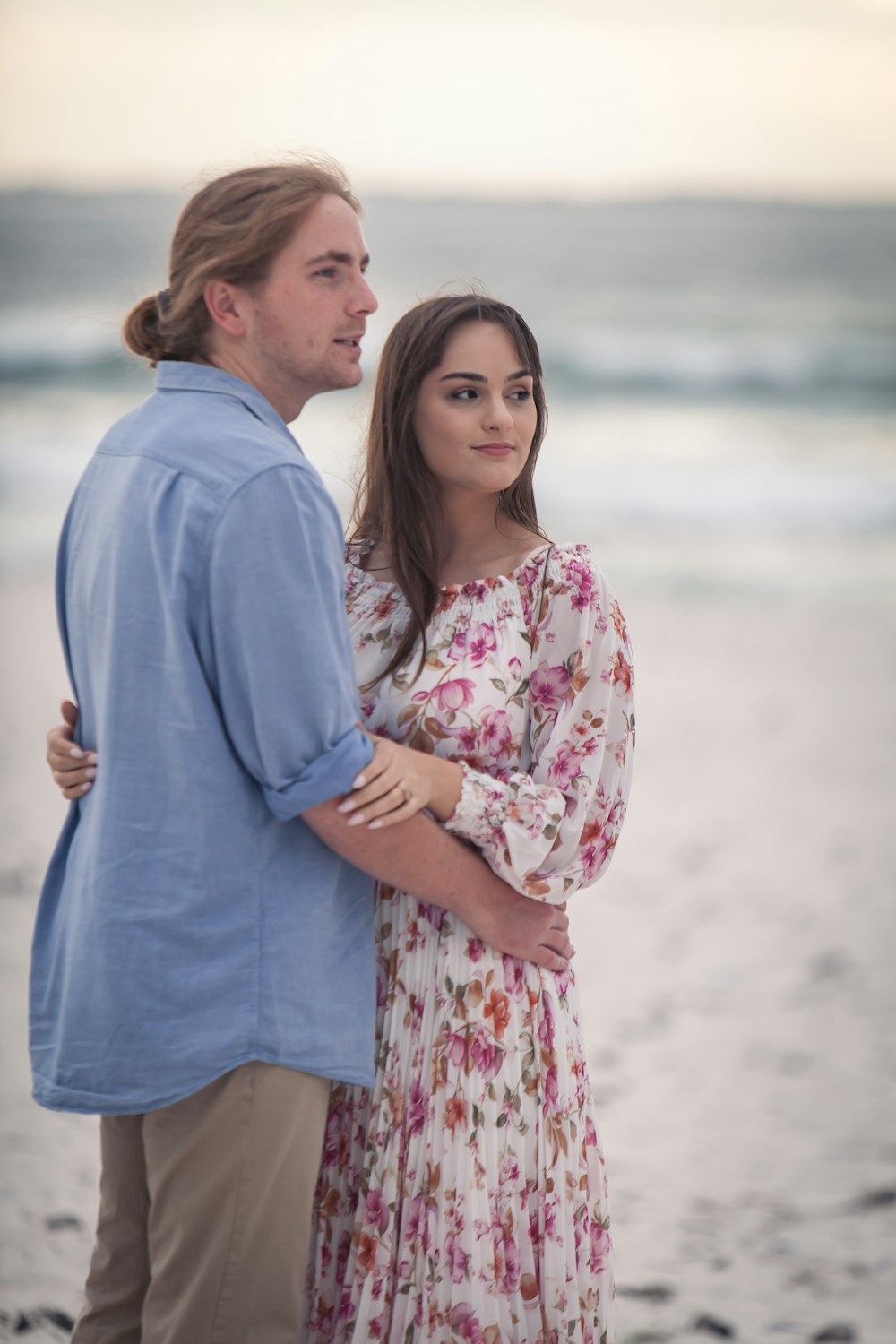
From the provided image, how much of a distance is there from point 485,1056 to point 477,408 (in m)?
0.98

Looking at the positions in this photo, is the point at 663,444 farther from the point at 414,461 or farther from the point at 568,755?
the point at 568,755

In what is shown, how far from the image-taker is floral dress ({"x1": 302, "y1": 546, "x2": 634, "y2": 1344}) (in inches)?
78.2

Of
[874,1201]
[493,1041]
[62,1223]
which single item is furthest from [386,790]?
[874,1201]

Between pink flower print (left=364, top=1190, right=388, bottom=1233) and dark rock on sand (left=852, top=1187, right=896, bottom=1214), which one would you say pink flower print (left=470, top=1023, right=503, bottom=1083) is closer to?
pink flower print (left=364, top=1190, right=388, bottom=1233)

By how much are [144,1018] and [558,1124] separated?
67 cm

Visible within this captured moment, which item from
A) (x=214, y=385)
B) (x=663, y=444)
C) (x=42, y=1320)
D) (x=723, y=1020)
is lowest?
(x=42, y=1320)

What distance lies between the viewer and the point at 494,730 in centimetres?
205

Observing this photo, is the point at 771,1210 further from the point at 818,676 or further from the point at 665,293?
the point at 665,293

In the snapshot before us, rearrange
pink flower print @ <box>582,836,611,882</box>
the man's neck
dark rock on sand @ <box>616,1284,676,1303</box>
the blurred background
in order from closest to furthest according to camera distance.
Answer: the man's neck
pink flower print @ <box>582,836,611,882</box>
dark rock on sand @ <box>616,1284,676,1303</box>
the blurred background

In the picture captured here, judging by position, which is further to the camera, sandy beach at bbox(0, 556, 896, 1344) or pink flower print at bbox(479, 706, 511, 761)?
sandy beach at bbox(0, 556, 896, 1344)

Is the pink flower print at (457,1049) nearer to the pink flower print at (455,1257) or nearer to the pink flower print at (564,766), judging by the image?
the pink flower print at (455,1257)

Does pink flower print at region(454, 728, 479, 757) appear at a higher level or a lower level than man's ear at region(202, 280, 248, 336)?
lower

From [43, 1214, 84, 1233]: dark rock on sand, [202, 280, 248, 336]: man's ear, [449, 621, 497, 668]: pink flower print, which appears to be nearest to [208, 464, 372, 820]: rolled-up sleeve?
[202, 280, 248, 336]: man's ear

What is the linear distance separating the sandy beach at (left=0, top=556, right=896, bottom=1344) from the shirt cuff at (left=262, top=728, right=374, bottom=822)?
5.23ft
